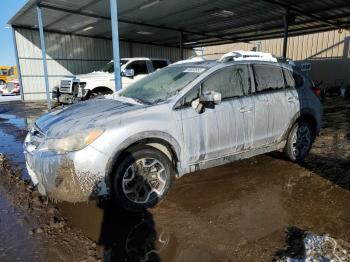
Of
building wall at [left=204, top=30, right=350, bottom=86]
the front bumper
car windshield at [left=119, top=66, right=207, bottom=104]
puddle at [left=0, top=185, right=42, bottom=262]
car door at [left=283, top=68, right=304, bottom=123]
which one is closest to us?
puddle at [left=0, top=185, right=42, bottom=262]

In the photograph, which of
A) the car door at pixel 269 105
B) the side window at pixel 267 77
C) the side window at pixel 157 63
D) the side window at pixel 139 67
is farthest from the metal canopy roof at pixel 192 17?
the car door at pixel 269 105

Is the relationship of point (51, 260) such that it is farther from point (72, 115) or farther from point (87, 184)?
point (72, 115)

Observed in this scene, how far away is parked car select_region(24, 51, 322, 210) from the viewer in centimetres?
307

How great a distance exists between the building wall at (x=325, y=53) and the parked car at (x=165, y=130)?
18.2m

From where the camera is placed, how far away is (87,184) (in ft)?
9.99

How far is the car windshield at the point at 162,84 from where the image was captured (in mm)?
3842

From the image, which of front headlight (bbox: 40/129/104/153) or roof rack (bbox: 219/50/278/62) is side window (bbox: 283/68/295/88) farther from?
front headlight (bbox: 40/129/104/153)

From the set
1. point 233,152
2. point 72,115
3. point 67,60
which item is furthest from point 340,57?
point 72,115

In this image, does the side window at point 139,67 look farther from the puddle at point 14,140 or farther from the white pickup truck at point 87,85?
the puddle at point 14,140

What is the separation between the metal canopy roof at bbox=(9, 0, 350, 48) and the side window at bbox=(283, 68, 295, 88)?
23.8 ft

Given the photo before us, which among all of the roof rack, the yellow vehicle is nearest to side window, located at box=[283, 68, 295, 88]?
the roof rack

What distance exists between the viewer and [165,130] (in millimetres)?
3443

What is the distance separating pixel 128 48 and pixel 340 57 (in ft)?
49.2

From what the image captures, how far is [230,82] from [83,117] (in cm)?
207
